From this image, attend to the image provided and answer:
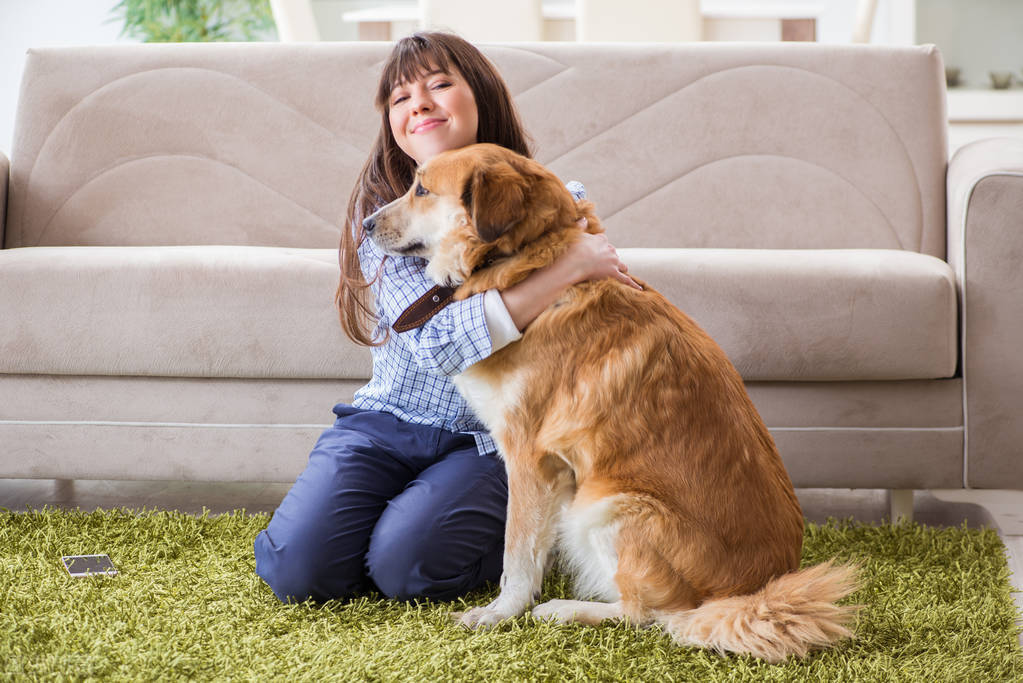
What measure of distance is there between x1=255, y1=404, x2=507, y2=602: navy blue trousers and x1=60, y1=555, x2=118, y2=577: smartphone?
32cm

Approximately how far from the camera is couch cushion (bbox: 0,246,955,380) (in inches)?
80.0

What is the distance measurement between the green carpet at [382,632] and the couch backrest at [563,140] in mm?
1107

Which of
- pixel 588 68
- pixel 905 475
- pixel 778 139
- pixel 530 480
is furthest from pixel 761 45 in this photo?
pixel 530 480

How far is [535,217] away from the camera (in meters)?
1.50

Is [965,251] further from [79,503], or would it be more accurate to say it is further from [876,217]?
[79,503]

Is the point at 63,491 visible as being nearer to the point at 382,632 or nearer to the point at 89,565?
the point at 89,565

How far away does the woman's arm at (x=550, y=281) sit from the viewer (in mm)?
1485

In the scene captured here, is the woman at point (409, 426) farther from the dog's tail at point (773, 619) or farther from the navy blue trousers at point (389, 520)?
the dog's tail at point (773, 619)

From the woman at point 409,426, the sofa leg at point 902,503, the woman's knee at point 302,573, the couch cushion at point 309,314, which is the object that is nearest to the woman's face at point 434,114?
the woman at point 409,426

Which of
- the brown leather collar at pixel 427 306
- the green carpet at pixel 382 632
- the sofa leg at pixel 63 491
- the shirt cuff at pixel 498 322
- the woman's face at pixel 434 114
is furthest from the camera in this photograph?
the sofa leg at pixel 63 491

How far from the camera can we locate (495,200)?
143 centimetres

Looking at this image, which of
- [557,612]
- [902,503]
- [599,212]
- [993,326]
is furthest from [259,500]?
[993,326]

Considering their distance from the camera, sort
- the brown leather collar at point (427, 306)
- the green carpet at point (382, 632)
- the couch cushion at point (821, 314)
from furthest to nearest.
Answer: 1. the couch cushion at point (821, 314)
2. the brown leather collar at point (427, 306)
3. the green carpet at point (382, 632)

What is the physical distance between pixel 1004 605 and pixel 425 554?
997 mm
